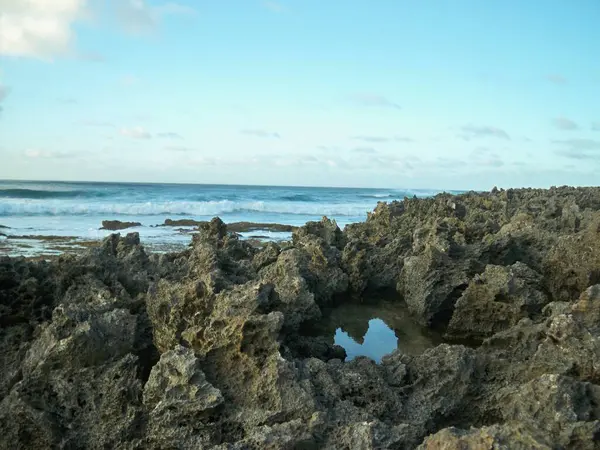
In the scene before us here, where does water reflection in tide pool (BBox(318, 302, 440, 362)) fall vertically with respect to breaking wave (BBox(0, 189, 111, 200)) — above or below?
below

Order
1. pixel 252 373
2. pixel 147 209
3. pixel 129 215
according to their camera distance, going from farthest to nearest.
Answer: pixel 147 209
pixel 129 215
pixel 252 373

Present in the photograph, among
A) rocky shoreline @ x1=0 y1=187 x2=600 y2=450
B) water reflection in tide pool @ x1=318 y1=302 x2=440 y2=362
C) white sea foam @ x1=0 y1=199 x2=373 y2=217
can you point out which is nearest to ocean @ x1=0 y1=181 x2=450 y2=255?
white sea foam @ x1=0 y1=199 x2=373 y2=217

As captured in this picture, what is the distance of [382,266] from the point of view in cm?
766

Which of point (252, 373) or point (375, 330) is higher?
point (252, 373)

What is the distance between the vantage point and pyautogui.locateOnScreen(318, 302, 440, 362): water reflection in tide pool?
5270mm

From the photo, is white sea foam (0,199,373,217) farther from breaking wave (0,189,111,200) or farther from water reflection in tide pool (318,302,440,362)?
water reflection in tide pool (318,302,440,362)

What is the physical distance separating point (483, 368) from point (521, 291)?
1858 mm

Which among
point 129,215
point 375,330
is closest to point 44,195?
point 129,215

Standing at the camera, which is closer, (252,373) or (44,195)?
(252,373)

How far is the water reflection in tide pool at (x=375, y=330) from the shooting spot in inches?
207

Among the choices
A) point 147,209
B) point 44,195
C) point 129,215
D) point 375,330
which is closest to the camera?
point 375,330

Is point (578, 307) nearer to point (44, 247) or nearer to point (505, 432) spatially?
point (505, 432)

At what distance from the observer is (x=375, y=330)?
5.88m

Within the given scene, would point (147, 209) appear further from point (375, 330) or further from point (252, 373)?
point (252, 373)
